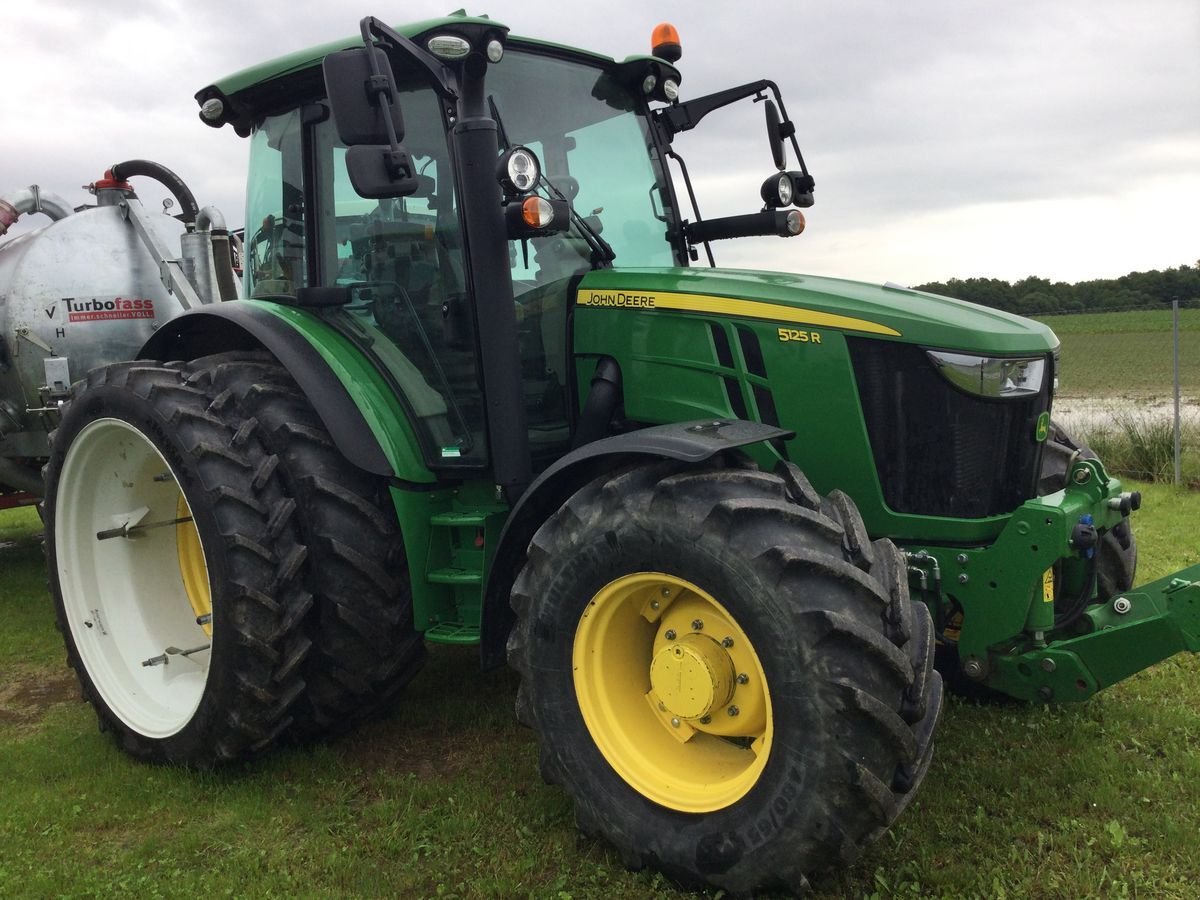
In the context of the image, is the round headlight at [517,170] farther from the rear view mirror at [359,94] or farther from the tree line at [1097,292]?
the tree line at [1097,292]

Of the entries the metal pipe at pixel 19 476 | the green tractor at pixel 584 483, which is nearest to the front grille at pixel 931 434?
the green tractor at pixel 584 483

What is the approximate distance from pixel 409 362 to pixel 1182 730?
319 cm

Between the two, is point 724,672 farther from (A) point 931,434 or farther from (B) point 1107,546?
(B) point 1107,546

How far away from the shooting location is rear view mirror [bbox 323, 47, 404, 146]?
3047 mm

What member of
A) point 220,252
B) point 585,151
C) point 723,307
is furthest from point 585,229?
point 220,252

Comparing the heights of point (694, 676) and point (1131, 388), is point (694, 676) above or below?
above

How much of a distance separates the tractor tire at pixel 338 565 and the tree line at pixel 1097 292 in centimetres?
570

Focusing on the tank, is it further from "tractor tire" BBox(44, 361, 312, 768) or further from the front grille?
the front grille

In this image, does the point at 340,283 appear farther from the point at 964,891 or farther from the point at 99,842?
the point at 964,891

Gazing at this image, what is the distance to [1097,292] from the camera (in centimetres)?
1195

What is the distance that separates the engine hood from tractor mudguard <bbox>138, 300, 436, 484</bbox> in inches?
33.3

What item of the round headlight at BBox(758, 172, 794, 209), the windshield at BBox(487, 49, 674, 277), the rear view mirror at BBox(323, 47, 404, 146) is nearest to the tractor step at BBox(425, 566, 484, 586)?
the windshield at BBox(487, 49, 674, 277)

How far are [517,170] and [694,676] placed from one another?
1.64m

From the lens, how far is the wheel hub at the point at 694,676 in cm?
290
